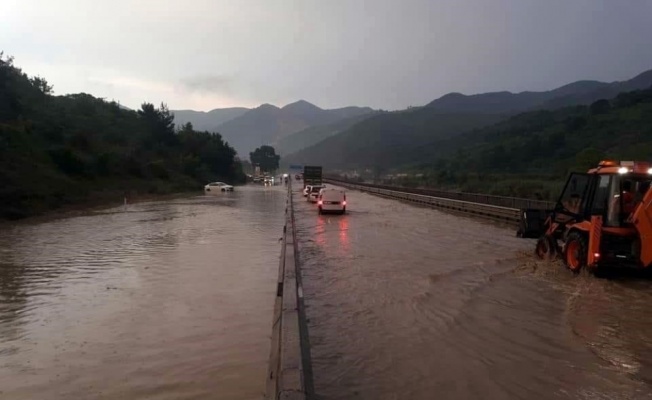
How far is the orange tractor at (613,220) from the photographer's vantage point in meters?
11.8

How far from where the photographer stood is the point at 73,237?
2272cm

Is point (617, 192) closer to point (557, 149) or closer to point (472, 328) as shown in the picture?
point (472, 328)

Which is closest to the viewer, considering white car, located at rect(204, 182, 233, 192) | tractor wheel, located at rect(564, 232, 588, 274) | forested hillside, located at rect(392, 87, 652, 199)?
tractor wheel, located at rect(564, 232, 588, 274)

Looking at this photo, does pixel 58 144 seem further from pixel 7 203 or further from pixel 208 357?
pixel 208 357

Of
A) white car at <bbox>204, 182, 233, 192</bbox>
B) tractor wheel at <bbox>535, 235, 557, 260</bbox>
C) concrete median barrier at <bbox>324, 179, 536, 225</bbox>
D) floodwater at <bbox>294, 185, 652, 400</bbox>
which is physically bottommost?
white car at <bbox>204, 182, 233, 192</bbox>

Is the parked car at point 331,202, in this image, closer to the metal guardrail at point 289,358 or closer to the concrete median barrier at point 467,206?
the concrete median barrier at point 467,206

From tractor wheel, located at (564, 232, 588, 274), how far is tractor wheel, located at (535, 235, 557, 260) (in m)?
1.09

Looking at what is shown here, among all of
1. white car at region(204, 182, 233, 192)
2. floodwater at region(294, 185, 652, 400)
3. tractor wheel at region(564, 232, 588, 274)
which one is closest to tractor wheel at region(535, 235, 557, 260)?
floodwater at region(294, 185, 652, 400)

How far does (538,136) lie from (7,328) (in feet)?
327

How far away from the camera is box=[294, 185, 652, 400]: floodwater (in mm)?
6387

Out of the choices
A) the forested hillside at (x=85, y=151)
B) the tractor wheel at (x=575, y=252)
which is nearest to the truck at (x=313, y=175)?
the forested hillside at (x=85, y=151)

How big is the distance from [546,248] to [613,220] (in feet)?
10.4

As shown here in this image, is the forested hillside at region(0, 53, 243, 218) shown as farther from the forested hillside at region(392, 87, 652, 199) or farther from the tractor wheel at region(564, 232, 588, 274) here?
the forested hillside at region(392, 87, 652, 199)

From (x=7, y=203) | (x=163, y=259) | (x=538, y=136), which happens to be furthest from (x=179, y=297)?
(x=538, y=136)
